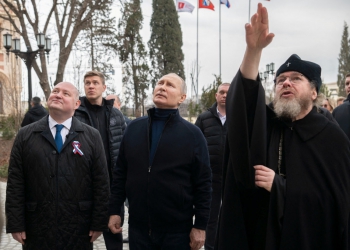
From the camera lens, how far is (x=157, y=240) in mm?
3746

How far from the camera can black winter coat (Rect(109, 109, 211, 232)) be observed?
3752 mm

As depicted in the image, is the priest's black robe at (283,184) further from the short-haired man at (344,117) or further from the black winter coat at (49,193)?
the short-haired man at (344,117)

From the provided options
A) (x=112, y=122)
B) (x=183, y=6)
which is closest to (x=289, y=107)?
(x=112, y=122)

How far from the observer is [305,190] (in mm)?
2764

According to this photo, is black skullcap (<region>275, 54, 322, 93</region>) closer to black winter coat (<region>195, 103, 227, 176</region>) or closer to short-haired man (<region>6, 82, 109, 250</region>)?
short-haired man (<region>6, 82, 109, 250</region>)

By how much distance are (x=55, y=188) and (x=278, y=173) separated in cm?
195

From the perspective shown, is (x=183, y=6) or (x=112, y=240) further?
(x=183, y=6)

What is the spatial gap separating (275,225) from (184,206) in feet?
3.84

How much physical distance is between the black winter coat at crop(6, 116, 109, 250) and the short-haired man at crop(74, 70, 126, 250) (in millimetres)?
1415

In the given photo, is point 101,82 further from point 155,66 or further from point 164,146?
point 155,66

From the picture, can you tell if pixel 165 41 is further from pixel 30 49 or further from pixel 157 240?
pixel 157 240

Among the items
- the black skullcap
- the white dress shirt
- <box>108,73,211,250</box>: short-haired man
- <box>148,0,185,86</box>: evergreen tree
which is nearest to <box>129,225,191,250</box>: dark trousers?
<box>108,73,211,250</box>: short-haired man

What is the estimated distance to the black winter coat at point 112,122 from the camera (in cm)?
558

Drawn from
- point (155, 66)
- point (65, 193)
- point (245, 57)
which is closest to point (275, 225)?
point (245, 57)
